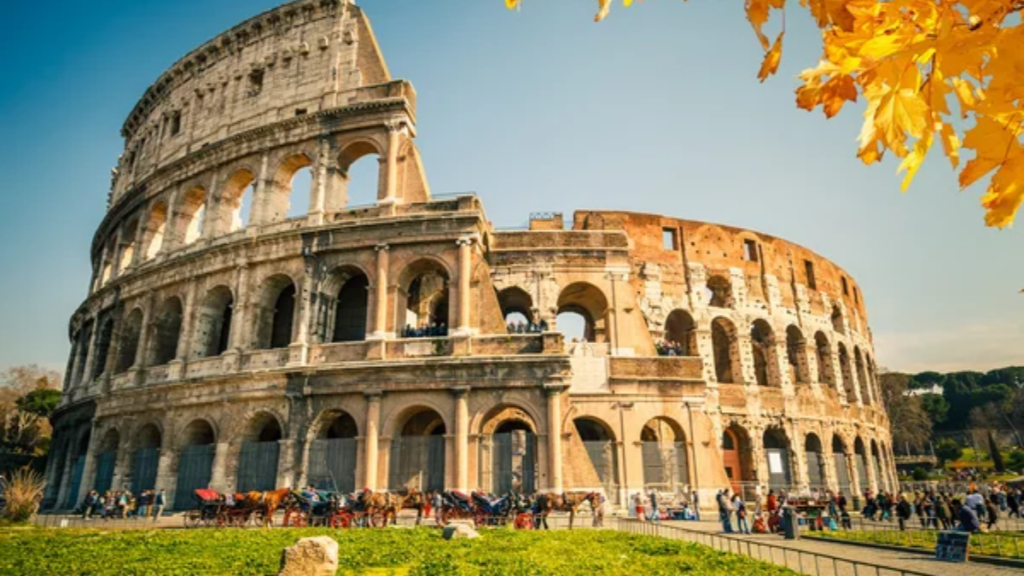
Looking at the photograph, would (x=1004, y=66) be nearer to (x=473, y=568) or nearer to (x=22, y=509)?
(x=473, y=568)

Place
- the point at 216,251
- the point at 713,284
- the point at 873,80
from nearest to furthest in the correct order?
the point at 873,80, the point at 216,251, the point at 713,284

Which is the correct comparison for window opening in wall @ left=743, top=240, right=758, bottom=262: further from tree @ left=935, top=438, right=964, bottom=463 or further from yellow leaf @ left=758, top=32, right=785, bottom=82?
tree @ left=935, top=438, right=964, bottom=463

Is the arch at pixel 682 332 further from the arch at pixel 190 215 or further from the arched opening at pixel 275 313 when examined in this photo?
the arch at pixel 190 215

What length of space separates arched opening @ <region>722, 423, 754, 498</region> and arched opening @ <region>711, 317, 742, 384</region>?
6.75 feet

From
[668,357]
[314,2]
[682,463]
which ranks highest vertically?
[314,2]

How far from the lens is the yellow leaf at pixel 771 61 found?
5.33ft

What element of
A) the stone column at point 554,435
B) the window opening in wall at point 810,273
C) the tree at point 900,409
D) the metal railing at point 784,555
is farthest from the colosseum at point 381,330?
the tree at point 900,409

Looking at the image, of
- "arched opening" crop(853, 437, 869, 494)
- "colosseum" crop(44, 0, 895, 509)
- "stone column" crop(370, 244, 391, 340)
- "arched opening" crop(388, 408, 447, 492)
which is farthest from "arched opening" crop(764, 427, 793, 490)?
"stone column" crop(370, 244, 391, 340)

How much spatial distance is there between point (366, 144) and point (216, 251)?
248 inches

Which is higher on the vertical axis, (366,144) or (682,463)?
(366,144)

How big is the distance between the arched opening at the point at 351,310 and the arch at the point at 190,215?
6.96 meters

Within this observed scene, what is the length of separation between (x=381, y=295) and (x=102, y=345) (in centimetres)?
1470

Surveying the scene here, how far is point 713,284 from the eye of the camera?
944 inches

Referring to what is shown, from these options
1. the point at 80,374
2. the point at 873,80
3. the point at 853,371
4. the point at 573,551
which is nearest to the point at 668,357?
the point at 573,551
